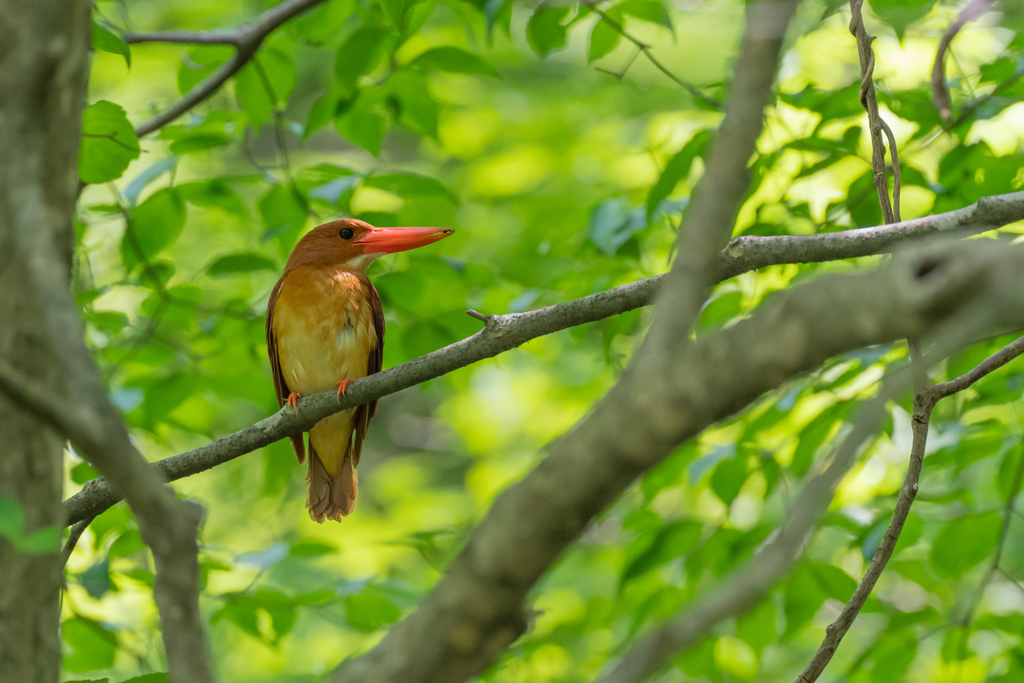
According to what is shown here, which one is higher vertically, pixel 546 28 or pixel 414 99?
pixel 546 28

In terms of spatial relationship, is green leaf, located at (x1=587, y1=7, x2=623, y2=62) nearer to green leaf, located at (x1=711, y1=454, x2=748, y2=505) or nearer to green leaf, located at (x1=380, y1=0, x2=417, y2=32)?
green leaf, located at (x1=380, y1=0, x2=417, y2=32)

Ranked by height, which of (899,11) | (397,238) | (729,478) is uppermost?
(899,11)

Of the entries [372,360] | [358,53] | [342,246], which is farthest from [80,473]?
[358,53]

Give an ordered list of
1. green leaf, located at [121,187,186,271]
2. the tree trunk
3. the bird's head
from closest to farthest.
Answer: the tree trunk → green leaf, located at [121,187,186,271] → the bird's head

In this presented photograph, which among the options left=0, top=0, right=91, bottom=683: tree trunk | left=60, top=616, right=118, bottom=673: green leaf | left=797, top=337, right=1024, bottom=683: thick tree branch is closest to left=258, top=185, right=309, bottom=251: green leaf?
left=60, top=616, right=118, bottom=673: green leaf

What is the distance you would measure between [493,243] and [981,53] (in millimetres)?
3541

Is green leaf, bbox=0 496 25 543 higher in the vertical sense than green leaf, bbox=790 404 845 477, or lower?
A: higher

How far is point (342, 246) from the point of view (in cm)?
429

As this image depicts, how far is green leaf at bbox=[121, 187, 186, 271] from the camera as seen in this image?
3.29 m

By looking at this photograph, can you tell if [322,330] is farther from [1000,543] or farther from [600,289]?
[1000,543]

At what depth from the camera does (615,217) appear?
3248 millimetres

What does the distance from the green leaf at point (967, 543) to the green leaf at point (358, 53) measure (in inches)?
103

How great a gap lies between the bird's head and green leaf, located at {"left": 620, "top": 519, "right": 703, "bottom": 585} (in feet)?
5.99

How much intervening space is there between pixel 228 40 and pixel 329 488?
91.0 inches
